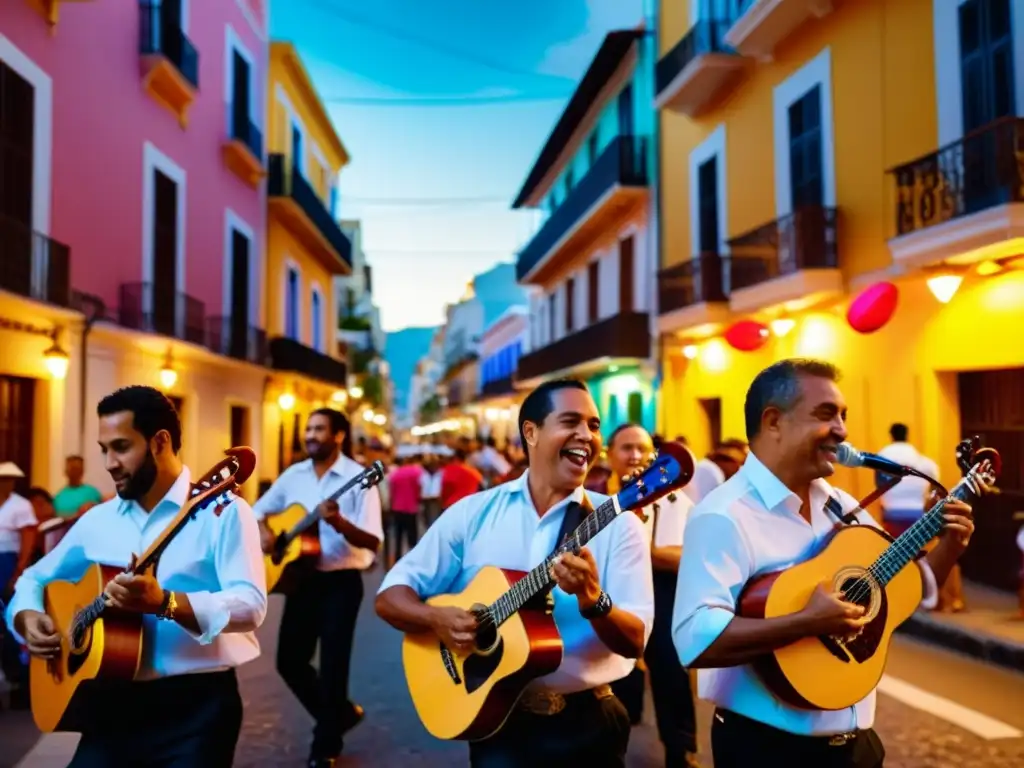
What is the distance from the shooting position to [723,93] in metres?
16.6

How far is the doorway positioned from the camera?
34.9 ft

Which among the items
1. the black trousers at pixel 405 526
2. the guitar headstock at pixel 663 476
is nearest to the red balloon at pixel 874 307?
the black trousers at pixel 405 526

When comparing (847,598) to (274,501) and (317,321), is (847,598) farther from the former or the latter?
(317,321)

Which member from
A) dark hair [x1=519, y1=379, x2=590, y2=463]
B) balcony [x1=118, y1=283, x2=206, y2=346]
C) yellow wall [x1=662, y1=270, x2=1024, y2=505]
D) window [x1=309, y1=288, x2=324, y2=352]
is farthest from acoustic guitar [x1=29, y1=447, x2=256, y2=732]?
window [x1=309, y1=288, x2=324, y2=352]

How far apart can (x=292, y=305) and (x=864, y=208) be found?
682 inches

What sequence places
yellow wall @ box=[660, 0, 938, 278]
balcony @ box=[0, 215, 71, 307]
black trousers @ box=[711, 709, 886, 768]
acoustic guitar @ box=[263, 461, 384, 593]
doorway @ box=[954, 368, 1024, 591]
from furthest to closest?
yellow wall @ box=[660, 0, 938, 278] → balcony @ box=[0, 215, 71, 307] → doorway @ box=[954, 368, 1024, 591] → acoustic guitar @ box=[263, 461, 384, 593] → black trousers @ box=[711, 709, 886, 768]

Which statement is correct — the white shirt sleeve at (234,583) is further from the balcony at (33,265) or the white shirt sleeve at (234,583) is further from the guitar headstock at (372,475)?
the balcony at (33,265)

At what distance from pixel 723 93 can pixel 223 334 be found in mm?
10415

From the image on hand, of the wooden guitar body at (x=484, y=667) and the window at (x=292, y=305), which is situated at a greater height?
the window at (x=292, y=305)

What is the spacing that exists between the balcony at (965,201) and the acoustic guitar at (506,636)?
780 centimetres

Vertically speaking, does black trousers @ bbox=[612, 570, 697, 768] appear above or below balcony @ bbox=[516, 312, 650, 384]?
below

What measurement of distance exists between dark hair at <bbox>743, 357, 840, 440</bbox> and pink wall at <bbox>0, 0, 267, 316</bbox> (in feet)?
37.6

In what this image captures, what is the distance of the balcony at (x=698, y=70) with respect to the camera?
1548 centimetres

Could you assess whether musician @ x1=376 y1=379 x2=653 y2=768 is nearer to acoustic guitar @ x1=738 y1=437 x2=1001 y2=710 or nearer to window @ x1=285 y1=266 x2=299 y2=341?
→ acoustic guitar @ x1=738 y1=437 x2=1001 y2=710
